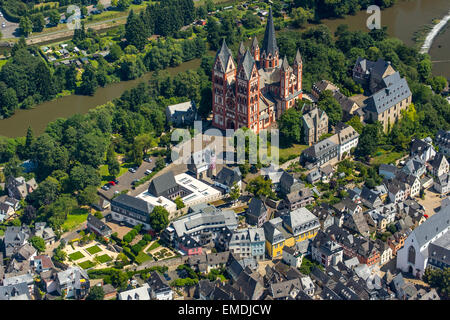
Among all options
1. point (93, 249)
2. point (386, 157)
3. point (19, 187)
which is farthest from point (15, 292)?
point (386, 157)

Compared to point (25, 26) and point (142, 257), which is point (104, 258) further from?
point (25, 26)

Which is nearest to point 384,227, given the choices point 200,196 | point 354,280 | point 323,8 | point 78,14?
point 354,280

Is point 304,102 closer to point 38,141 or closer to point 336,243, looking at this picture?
point 336,243

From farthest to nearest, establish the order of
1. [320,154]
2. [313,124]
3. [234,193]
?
1. [313,124]
2. [320,154]
3. [234,193]

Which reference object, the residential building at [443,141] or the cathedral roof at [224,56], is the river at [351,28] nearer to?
the residential building at [443,141]

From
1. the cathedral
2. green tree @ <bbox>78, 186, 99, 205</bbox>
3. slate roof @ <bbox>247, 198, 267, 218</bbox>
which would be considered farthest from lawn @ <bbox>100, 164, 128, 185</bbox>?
slate roof @ <bbox>247, 198, 267, 218</bbox>

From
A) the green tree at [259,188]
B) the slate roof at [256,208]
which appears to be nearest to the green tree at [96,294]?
the slate roof at [256,208]
